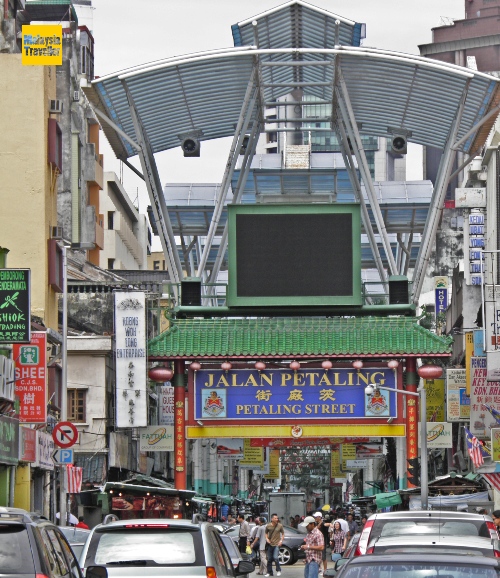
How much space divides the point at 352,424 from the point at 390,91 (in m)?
13.5

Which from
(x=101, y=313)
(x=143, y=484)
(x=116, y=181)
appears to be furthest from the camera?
(x=116, y=181)

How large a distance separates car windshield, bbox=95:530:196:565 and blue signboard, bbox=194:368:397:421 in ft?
89.5

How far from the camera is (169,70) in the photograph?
1933 inches

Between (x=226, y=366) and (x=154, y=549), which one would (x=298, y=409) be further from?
(x=154, y=549)

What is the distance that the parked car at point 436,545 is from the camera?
12234 millimetres

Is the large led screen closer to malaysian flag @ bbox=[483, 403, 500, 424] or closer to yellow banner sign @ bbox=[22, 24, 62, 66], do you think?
malaysian flag @ bbox=[483, 403, 500, 424]

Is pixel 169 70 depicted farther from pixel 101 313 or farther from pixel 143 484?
pixel 101 313

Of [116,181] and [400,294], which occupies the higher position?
[116,181]

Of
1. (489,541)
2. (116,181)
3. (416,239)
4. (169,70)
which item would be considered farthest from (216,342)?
(116,181)

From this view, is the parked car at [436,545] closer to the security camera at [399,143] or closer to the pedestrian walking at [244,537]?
the pedestrian walking at [244,537]

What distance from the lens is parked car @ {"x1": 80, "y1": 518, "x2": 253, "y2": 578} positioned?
577 inches

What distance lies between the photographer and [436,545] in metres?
12.5

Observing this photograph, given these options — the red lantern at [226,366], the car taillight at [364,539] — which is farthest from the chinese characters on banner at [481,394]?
the car taillight at [364,539]

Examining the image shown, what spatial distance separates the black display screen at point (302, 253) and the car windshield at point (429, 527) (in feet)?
82.6
